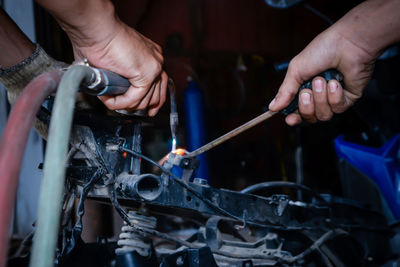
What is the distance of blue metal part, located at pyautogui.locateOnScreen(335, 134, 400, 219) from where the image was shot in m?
1.28

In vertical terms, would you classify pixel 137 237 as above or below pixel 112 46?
below

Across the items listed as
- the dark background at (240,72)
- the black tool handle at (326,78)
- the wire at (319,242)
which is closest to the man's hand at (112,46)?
the black tool handle at (326,78)

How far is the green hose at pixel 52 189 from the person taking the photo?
0.39m

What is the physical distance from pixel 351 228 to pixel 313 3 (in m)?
2.39

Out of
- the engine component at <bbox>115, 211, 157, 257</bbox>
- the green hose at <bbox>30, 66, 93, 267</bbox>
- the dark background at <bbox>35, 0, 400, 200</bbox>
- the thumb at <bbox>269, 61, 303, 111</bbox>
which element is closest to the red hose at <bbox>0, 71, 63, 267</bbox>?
the green hose at <bbox>30, 66, 93, 267</bbox>

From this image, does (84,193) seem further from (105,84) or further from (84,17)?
(84,17)

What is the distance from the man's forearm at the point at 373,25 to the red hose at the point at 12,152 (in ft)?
2.41

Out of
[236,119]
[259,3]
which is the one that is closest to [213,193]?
[236,119]

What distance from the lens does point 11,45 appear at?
0.86m

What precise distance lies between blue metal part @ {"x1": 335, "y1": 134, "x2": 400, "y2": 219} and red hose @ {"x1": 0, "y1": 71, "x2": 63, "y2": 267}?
4.12ft

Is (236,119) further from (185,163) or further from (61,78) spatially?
(61,78)

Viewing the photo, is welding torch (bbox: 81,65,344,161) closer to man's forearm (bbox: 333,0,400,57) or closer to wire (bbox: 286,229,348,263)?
man's forearm (bbox: 333,0,400,57)

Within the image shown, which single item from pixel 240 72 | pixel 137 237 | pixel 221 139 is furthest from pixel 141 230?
pixel 240 72

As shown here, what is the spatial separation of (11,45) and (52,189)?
62 cm
